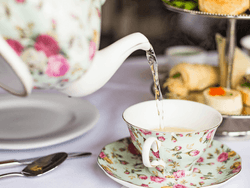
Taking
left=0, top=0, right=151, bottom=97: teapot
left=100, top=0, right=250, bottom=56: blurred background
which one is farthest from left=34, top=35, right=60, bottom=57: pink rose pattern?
left=100, top=0, right=250, bottom=56: blurred background

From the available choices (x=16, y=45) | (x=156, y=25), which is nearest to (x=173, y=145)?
(x=16, y=45)

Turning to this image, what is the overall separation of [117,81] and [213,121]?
0.52m

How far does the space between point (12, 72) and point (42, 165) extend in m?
0.26

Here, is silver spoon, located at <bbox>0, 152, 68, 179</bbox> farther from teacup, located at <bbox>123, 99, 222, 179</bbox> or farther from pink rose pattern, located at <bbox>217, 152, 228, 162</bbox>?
pink rose pattern, located at <bbox>217, 152, 228, 162</bbox>

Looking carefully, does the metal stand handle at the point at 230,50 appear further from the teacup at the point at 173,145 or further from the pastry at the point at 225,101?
the teacup at the point at 173,145

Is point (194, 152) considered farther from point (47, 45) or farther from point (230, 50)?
point (230, 50)

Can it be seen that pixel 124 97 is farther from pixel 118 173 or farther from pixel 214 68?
pixel 118 173

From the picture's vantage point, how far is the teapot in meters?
0.35

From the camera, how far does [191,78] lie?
0.87 metres

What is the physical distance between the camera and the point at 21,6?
1.18 feet

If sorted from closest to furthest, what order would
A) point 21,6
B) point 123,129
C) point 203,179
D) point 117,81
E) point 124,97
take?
point 21,6
point 203,179
point 123,129
point 124,97
point 117,81

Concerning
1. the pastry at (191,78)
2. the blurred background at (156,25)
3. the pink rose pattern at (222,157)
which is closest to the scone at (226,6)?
the pastry at (191,78)

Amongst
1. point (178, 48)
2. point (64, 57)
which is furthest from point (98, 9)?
point (178, 48)

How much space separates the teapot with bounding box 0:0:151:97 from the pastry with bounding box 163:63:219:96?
0.46 metres
